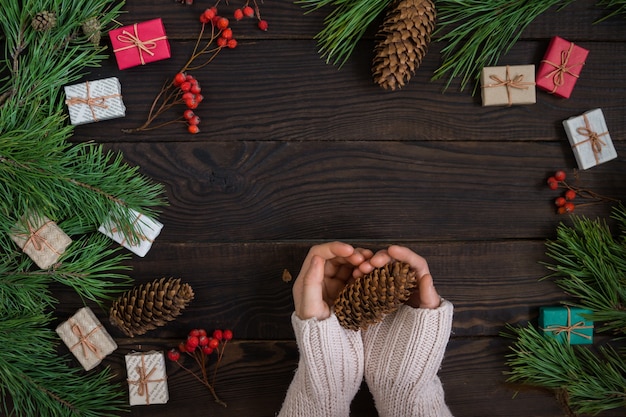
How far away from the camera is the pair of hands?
3.34 feet

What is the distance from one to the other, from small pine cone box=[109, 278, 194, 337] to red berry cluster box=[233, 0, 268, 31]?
1.76ft

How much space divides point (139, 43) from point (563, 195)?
0.91 meters

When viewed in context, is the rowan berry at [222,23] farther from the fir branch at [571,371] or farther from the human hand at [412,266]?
the fir branch at [571,371]

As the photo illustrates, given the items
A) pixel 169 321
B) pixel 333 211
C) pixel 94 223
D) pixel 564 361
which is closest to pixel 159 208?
pixel 94 223

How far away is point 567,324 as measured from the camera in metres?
1.13

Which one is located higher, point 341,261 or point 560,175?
point 560,175

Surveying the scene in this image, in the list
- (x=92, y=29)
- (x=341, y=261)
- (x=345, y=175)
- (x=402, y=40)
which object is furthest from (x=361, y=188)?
(x=92, y=29)

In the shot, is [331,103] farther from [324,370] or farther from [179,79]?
[324,370]

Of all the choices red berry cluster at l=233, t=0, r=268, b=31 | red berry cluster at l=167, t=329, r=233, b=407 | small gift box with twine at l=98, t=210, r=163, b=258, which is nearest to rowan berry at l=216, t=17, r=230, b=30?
red berry cluster at l=233, t=0, r=268, b=31

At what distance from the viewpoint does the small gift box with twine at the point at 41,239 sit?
1.08 meters

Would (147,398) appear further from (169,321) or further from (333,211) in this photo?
(333,211)

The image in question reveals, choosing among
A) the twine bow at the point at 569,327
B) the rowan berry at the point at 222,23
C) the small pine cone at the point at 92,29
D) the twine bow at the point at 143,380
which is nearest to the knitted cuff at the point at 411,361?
the twine bow at the point at 569,327

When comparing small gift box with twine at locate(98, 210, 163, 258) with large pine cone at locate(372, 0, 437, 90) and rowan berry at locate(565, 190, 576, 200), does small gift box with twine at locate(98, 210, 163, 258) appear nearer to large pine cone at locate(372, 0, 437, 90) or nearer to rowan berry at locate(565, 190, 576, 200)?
large pine cone at locate(372, 0, 437, 90)

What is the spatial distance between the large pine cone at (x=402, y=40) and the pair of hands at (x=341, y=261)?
1.07ft
